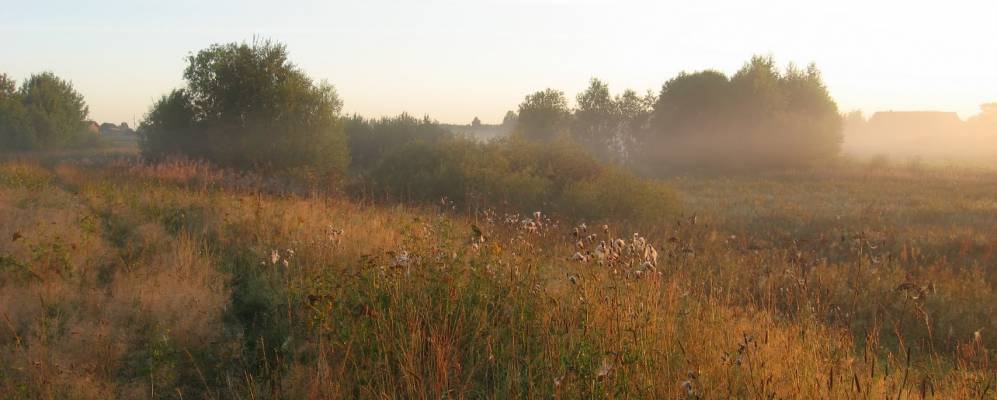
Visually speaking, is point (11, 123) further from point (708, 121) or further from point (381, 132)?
point (708, 121)

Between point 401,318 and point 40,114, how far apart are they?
42046 millimetres

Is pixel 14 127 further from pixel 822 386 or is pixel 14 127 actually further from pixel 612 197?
pixel 822 386

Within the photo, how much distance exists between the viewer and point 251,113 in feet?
70.9

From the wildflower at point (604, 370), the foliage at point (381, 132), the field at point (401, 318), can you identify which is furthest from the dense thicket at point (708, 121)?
the wildflower at point (604, 370)

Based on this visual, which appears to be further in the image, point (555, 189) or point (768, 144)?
point (768, 144)

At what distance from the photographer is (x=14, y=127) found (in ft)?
119

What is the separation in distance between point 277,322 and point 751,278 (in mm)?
6402

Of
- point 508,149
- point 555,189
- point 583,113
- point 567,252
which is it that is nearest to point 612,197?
point 555,189

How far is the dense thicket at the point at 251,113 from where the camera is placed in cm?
2134

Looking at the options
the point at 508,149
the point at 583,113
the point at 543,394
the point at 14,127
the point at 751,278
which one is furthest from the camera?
the point at 583,113

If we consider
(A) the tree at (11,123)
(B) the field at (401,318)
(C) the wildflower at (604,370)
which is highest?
(A) the tree at (11,123)

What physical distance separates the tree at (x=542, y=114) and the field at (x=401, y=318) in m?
38.3

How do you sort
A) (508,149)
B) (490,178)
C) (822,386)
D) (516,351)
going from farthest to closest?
(508,149)
(490,178)
(516,351)
(822,386)

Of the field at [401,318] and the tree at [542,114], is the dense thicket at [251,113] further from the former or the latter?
the tree at [542,114]
